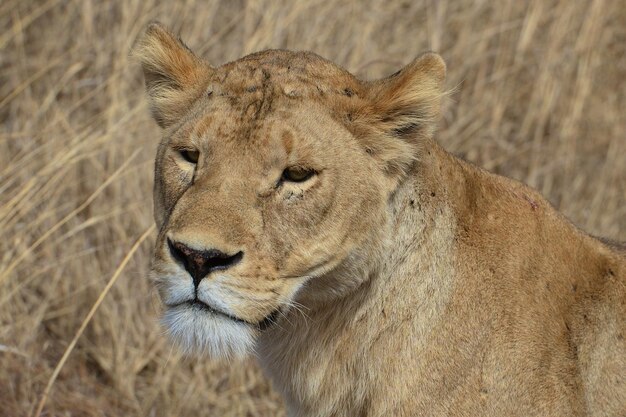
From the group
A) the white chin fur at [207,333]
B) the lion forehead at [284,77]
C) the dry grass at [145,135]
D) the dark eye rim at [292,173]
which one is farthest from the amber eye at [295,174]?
the dry grass at [145,135]

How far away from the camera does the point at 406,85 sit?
3100mm

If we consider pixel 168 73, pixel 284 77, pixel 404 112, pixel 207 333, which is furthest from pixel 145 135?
pixel 207 333

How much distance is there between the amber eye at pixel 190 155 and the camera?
3.04 metres

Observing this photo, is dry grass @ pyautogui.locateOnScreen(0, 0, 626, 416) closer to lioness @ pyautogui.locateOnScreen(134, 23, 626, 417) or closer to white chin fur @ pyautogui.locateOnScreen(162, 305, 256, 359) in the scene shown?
lioness @ pyautogui.locateOnScreen(134, 23, 626, 417)

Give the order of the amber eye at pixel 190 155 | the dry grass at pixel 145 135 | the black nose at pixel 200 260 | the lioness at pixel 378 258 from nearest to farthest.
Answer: the black nose at pixel 200 260 → the lioness at pixel 378 258 → the amber eye at pixel 190 155 → the dry grass at pixel 145 135

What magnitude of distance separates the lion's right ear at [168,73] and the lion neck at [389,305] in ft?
2.50

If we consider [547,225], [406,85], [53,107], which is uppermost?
[406,85]

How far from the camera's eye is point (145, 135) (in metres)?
5.70

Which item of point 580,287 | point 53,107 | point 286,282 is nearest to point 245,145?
point 286,282

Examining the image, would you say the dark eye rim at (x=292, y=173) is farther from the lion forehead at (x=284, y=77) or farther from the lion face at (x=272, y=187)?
the lion forehead at (x=284, y=77)

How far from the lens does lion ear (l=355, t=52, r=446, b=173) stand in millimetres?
3092

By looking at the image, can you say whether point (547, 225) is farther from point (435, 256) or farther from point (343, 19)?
point (343, 19)

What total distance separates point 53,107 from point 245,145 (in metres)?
3.22

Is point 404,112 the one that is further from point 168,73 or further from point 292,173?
point 168,73
